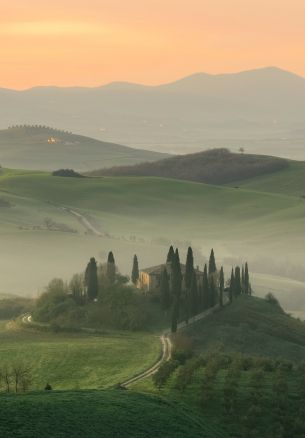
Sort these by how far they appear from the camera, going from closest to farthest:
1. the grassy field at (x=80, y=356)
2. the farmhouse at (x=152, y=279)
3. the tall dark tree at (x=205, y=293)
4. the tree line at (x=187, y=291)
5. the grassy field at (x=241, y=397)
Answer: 1. the grassy field at (x=241, y=397)
2. the grassy field at (x=80, y=356)
3. the tree line at (x=187, y=291)
4. the tall dark tree at (x=205, y=293)
5. the farmhouse at (x=152, y=279)

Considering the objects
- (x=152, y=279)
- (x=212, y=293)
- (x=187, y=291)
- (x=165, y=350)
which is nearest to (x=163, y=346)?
(x=165, y=350)

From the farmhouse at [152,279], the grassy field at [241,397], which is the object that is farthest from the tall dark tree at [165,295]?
the grassy field at [241,397]

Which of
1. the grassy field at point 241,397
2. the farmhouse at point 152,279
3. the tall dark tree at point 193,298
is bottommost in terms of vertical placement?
the grassy field at point 241,397

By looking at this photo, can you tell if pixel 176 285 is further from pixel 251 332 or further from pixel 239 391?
pixel 239 391

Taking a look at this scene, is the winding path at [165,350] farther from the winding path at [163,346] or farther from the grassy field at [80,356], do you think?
the grassy field at [80,356]

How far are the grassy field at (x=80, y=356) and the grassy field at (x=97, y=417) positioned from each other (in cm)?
1214

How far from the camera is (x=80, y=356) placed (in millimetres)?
84312

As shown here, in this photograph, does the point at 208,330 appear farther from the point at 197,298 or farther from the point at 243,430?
the point at 243,430

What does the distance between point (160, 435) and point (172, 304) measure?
55.4m

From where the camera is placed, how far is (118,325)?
103000 millimetres

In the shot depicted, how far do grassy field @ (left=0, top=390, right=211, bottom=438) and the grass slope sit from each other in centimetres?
2974

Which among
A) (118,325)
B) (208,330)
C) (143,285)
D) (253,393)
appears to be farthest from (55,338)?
(253,393)

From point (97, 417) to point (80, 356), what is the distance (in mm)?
30457

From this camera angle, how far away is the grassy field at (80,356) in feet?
249
